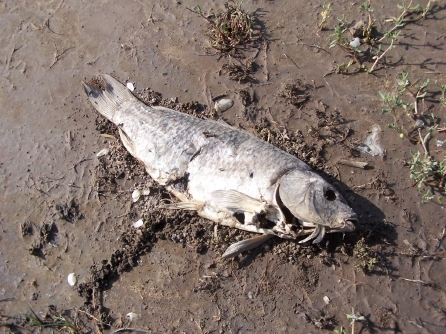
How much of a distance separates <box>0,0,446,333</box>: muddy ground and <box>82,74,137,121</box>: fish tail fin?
26 centimetres

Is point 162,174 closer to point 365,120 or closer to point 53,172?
point 53,172

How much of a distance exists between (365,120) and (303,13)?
5.62 ft

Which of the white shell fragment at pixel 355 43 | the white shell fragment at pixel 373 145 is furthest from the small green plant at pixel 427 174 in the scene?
the white shell fragment at pixel 355 43

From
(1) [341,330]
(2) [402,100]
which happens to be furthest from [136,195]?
(2) [402,100]

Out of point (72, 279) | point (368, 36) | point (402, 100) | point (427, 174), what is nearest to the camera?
point (427, 174)

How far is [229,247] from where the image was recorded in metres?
4.66

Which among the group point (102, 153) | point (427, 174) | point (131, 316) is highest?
point (102, 153)

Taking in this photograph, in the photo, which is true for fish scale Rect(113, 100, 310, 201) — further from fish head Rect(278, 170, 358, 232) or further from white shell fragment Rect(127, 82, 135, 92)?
white shell fragment Rect(127, 82, 135, 92)

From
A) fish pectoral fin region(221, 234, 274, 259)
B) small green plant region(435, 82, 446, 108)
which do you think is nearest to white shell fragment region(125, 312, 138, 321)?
fish pectoral fin region(221, 234, 274, 259)

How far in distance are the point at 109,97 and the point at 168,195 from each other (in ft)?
4.67

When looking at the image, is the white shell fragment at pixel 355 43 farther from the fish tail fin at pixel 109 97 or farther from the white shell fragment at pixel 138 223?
the white shell fragment at pixel 138 223

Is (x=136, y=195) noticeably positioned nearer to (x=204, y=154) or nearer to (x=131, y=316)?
(x=204, y=154)

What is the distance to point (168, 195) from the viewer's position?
16.7 feet

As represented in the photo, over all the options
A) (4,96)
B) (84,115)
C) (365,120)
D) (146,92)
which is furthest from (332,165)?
(4,96)
